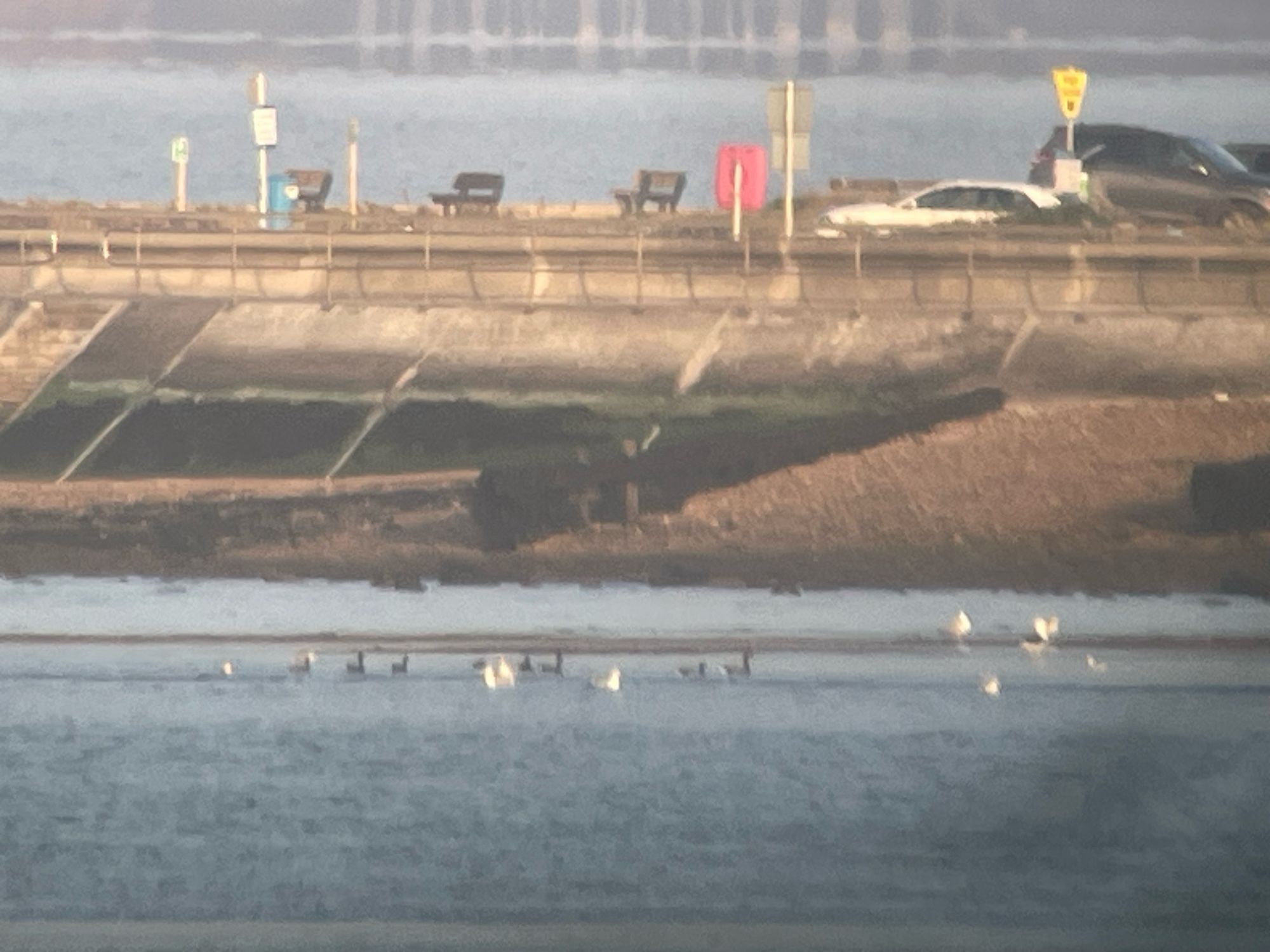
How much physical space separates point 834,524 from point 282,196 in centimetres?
573

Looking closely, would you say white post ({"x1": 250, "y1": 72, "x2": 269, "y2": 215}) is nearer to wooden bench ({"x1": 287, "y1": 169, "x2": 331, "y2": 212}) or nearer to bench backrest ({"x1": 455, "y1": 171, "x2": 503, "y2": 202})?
wooden bench ({"x1": 287, "y1": 169, "x2": 331, "y2": 212})

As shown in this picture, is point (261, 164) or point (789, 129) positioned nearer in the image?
point (789, 129)

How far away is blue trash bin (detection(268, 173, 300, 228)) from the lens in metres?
23.1

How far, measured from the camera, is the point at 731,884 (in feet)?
47.6

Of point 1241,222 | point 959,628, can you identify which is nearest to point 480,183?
point 1241,222

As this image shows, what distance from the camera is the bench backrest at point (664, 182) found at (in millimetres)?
24531

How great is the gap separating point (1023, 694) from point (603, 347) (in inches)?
197

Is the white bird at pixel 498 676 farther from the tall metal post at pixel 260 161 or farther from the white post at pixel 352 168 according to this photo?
the white post at pixel 352 168

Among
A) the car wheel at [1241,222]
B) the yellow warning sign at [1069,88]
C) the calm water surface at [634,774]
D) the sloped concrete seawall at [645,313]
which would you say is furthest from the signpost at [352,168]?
the car wheel at [1241,222]

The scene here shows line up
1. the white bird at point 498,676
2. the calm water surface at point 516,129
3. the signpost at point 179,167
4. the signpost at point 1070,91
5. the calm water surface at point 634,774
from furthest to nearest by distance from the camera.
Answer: the calm water surface at point 516,129, the signpost at point 179,167, the signpost at point 1070,91, the white bird at point 498,676, the calm water surface at point 634,774

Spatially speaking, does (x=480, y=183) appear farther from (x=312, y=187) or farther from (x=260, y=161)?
(x=260, y=161)

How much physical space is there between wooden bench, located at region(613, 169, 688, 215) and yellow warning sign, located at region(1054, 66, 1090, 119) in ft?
10.3

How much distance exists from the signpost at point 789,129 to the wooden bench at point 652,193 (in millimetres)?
2594

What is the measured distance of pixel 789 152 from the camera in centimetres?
2098
